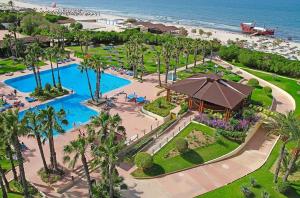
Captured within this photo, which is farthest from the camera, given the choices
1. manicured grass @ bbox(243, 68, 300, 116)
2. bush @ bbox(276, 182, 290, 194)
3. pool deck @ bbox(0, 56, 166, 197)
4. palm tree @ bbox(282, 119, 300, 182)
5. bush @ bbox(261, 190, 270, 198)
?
manicured grass @ bbox(243, 68, 300, 116)

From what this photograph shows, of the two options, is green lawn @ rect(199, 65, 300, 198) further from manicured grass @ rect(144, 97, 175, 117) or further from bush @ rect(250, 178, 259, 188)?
manicured grass @ rect(144, 97, 175, 117)

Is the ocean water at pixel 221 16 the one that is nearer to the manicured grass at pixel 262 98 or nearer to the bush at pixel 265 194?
the manicured grass at pixel 262 98

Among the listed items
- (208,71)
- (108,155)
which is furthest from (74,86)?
(108,155)

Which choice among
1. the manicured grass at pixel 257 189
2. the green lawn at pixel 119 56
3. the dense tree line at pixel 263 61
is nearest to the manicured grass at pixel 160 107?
the manicured grass at pixel 257 189

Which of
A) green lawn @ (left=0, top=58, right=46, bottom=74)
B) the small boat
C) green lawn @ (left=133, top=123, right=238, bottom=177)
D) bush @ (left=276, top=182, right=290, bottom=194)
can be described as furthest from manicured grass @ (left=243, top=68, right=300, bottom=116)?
the small boat

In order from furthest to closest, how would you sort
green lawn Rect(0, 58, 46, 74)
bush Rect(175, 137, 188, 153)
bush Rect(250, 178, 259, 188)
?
green lawn Rect(0, 58, 46, 74)
bush Rect(175, 137, 188, 153)
bush Rect(250, 178, 259, 188)

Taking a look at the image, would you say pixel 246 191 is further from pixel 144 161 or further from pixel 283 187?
pixel 144 161
